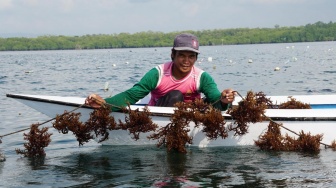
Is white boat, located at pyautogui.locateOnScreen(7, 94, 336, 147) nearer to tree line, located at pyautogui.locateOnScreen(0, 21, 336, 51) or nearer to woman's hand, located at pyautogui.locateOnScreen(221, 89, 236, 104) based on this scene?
woman's hand, located at pyautogui.locateOnScreen(221, 89, 236, 104)

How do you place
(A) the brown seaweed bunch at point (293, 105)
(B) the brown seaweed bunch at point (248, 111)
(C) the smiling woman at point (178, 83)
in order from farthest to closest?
(A) the brown seaweed bunch at point (293, 105) < (C) the smiling woman at point (178, 83) < (B) the brown seaweed bunch at point (248, 111)

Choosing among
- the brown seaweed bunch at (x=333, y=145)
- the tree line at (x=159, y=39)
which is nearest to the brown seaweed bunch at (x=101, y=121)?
the brown seaweed bunch at (x=333, y=145)

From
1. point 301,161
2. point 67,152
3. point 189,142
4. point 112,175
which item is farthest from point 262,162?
point 67,152

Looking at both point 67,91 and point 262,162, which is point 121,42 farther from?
point 262,162

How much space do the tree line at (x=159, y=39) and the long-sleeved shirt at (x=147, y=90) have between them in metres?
132

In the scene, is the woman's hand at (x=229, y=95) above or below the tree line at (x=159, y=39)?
below

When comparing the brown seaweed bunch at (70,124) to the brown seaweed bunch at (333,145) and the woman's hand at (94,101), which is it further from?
the brown seaweed bunch at (333,145)

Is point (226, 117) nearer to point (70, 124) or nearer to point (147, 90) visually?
point (147, 90)

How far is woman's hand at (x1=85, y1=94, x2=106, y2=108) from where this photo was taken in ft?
32.5

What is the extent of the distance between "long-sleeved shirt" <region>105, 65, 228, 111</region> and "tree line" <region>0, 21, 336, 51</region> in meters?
132

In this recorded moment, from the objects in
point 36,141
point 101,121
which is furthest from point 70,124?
point 36,141

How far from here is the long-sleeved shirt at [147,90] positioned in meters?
10.2

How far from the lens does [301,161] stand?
9.55 metres

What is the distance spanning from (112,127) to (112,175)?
1548mm
